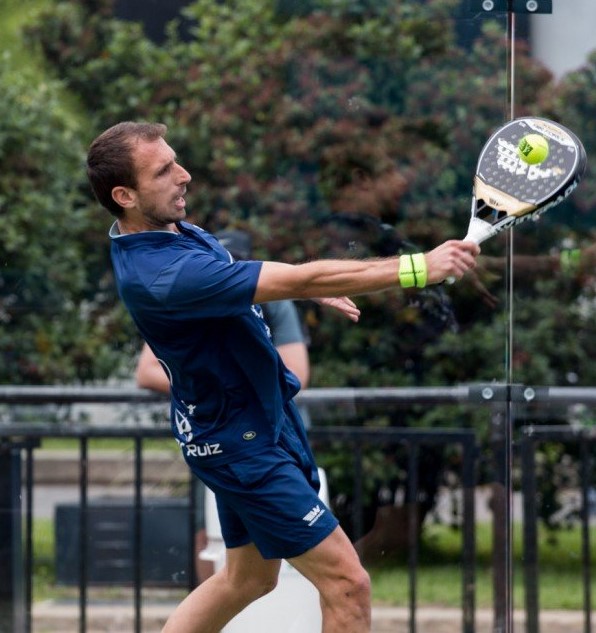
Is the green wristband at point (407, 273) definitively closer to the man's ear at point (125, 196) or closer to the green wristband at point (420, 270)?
the green wristband at point (420, 270)

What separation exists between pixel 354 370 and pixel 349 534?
62cm

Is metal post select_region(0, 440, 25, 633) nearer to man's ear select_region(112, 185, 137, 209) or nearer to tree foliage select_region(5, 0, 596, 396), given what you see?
tree foliage select_region(5, 0, 596, 396)

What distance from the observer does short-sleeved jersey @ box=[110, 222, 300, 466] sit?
404cm

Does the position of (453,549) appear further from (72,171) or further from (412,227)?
(72,171)

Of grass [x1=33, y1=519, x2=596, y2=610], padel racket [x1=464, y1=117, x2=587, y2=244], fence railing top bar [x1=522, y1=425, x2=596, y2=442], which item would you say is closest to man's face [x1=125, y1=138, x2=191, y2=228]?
padel racket [x1=464, y1=117, x2=587, y2=244]

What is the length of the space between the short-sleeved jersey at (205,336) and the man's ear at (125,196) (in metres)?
0.09

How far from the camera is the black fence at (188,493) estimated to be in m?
5.66

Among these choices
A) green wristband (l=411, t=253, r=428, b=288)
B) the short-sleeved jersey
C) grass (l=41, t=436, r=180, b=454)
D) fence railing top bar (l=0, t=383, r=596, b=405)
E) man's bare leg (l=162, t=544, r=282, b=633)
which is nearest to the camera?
green wristband (l=411, t=253, r=428, b=288)

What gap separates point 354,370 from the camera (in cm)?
581

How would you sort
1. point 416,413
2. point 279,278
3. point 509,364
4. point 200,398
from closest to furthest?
point 279,278, point 200,398, point 509,364, point 416,413

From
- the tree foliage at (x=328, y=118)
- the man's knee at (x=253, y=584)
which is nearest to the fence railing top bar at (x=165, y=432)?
the tree foliage at (x=328, y=118)

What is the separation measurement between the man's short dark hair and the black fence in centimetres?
164

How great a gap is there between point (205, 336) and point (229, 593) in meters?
0.84

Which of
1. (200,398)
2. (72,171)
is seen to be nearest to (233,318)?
(200,398)
